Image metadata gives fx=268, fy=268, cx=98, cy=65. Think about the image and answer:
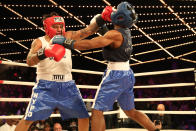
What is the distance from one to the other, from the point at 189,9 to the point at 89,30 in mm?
3847

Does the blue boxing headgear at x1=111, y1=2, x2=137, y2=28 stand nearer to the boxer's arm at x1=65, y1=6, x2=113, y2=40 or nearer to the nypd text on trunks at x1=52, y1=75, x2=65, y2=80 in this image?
the boxer's arm at x1=65, y1=6, x2=113, y2=40

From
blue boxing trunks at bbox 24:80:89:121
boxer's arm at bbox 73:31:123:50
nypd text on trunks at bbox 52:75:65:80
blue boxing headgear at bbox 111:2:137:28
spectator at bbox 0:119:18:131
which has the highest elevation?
blue boxing headgear at bbox 111:2:137:28

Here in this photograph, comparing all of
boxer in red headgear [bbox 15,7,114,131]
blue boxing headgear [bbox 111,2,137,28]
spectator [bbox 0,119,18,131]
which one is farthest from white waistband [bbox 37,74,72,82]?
spectator [bbox 0,119,18,131]

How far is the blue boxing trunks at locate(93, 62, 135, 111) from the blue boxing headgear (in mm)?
340

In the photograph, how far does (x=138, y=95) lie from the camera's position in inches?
372

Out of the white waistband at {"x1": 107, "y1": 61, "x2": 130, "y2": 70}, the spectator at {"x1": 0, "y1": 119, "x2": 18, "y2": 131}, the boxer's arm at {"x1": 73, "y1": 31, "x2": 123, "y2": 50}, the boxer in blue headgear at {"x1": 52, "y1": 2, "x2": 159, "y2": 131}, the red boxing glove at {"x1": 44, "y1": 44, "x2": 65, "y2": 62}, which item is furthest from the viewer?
the spectator at {"x1": 0, "y1": 119, "x2": 18, "y2": 131}

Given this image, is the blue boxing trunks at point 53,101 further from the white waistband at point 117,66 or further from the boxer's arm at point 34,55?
the white waistband at point 117,66

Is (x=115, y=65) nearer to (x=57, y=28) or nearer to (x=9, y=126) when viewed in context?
(x=57, y=28)

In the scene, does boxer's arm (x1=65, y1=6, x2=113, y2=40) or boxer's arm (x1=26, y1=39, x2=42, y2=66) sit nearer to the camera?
boxer's arm (x1=26, y1=39, x2=42, y2=66)

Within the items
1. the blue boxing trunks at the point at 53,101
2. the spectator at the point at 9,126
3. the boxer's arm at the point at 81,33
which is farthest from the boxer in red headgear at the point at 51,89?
the spectator at the point at 9,126

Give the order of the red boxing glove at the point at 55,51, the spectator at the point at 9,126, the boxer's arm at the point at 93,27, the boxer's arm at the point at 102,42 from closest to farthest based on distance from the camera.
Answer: the red boxing glove at the point at 55,51 → the boxer's arm at the point at 102,42 → the boxer's arm at the point at 93,27 → the spectator at the point at 9,126

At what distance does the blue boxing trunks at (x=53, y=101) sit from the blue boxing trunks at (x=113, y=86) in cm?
16

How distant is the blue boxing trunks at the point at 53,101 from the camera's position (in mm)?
2023

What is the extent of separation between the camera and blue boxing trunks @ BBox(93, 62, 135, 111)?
215cm
